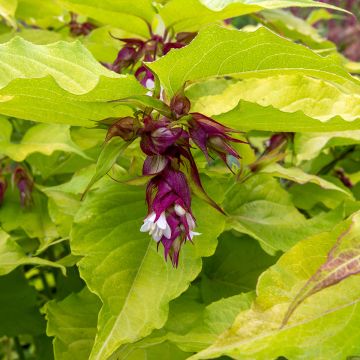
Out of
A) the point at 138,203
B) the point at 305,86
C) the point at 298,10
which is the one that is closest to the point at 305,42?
the point at 305,86

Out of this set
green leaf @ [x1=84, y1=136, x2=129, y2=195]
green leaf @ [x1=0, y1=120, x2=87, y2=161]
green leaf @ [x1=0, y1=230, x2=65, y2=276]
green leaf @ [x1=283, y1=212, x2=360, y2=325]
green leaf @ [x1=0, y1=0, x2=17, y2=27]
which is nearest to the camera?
green leaf @ [x1=283, y1=212, x2=360, y2=325]

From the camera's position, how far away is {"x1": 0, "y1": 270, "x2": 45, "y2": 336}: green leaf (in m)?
0.79

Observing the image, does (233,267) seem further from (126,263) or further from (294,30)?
(294,30)

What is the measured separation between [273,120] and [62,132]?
0.33m

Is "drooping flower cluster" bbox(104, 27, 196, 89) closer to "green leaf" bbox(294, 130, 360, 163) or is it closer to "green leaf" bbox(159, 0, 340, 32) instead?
"green leaf" bbox(159, 0, 340, 32)

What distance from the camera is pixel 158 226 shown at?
448mm

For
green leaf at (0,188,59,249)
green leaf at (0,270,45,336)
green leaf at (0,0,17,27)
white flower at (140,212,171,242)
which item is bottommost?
green leaf at (0,270,45,336)

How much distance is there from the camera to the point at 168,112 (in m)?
0.48

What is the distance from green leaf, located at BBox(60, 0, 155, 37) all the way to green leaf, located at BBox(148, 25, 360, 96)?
199 mm

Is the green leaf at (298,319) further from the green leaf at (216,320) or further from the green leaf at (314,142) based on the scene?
the green leaf at (314,142)

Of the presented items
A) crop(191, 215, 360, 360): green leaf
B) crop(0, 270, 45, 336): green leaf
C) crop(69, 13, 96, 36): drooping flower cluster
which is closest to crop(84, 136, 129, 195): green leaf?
crop(191, 215, 360, 360): green leaf

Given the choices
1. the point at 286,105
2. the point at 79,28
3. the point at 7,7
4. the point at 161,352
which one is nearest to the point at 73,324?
the point at 161,352

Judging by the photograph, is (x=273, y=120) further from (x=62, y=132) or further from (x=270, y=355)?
(x=62, y=132)

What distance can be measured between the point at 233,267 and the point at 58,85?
353 mm
